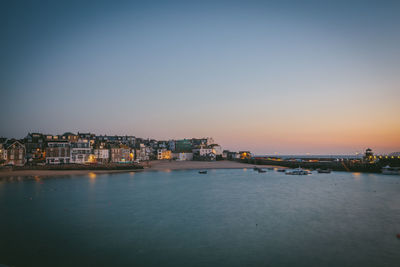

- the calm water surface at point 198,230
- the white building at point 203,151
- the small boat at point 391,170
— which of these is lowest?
the calm water surface at point 198,230

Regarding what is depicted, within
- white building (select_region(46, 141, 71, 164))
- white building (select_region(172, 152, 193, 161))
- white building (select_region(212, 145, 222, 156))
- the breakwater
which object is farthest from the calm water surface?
white building (select_region(212, 145, 222, 156))

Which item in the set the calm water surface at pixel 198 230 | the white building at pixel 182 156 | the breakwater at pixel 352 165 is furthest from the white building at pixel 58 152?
the breakwater at pixel 352 165

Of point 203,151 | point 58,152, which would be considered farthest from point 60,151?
point 203,151

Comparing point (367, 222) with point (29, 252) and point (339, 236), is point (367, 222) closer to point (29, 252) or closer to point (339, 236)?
point (339, 236)

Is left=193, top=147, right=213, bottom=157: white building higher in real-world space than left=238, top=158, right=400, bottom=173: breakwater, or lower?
higher

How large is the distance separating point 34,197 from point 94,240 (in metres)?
20.4

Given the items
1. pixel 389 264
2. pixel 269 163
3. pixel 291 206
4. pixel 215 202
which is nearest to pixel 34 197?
pixel 215 202

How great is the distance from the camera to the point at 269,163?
96.3 meters

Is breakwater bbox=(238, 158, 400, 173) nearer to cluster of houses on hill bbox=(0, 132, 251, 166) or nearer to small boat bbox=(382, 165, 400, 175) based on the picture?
small boat bbox=(382, 165, 400, 175)

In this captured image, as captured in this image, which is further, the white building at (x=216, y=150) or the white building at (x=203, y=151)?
the white building at (x=216, y=150)

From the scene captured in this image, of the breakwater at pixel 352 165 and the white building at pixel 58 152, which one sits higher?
the white building at pixel 58 152

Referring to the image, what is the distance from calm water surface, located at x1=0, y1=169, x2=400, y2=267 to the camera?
13.5m

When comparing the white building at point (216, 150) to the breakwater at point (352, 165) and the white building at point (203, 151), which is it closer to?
the white building at point (203, 151)

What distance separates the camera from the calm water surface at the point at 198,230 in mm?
13453
